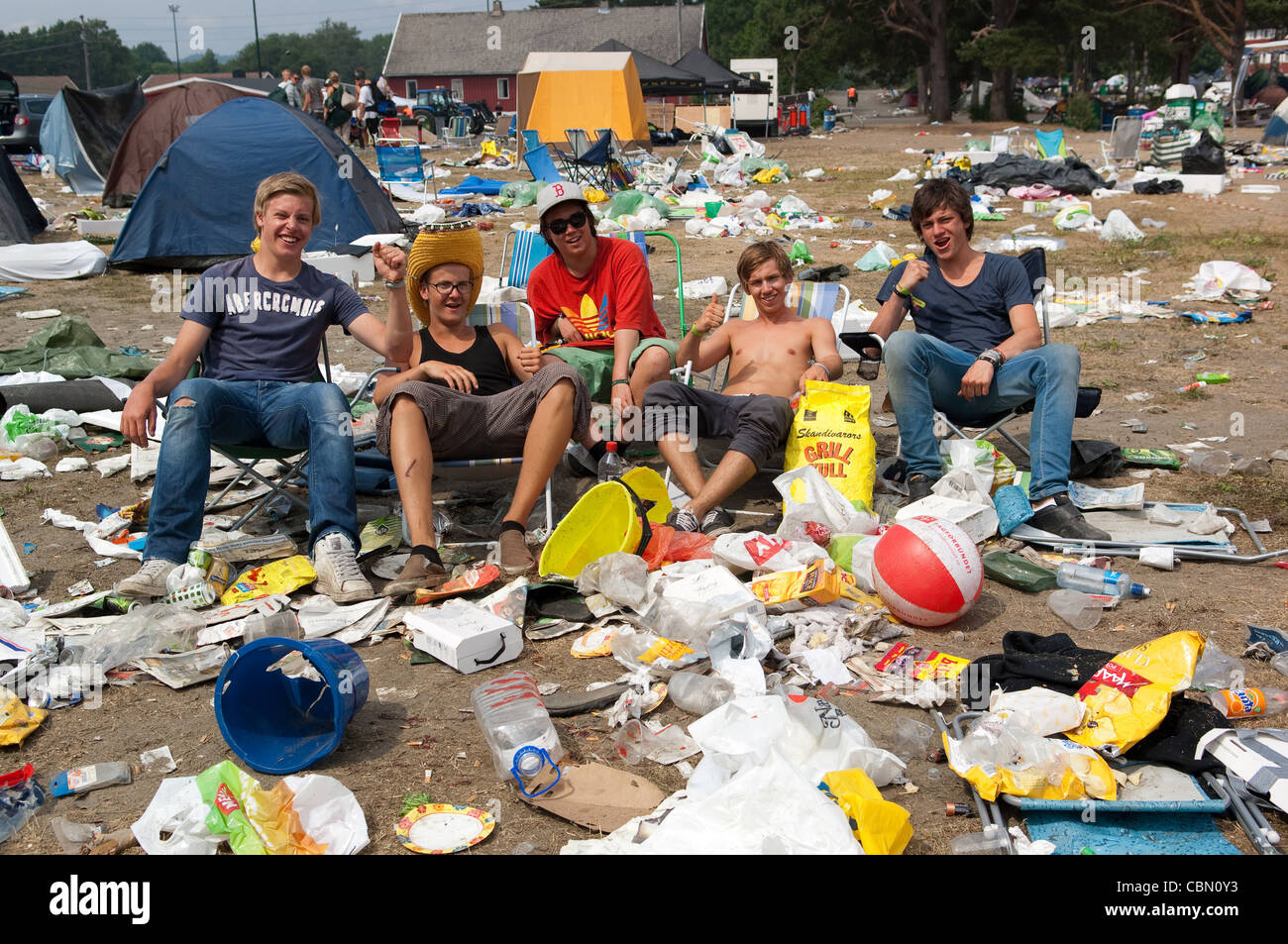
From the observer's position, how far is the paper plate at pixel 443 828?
2.42 meters

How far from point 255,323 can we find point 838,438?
2444 mm

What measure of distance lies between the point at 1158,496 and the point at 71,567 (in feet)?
14.8

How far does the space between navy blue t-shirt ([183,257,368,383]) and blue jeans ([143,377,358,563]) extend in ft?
0.45

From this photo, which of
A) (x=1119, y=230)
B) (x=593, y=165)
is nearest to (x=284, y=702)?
(x=1119, y=230)

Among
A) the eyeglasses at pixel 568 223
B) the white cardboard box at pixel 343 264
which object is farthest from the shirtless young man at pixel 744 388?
the white cardboard box at pixel 343 264

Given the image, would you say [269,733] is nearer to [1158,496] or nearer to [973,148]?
[1158,496]

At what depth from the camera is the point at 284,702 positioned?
299 cm

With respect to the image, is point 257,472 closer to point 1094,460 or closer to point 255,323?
point 255,323

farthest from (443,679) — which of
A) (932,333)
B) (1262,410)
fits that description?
(1262,410)

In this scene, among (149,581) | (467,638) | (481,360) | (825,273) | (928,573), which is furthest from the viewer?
(825,273)

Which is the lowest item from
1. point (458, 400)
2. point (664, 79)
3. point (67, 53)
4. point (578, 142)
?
point (458, 400)

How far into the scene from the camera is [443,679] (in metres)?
3.28

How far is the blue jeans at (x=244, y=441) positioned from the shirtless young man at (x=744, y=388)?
129 cm

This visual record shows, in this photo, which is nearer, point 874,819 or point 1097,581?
point 874,819
